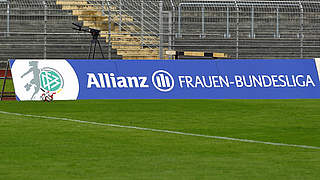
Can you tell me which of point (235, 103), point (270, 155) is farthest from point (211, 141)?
point (235, 103)

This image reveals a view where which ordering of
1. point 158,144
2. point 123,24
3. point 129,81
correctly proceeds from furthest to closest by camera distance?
point 123,24, point 129,81, point 158,144

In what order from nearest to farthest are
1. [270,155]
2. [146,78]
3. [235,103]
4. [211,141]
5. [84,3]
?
[270,155], [211,141], [235,103], [146,78], [84,3]

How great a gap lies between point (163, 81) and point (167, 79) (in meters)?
0.13

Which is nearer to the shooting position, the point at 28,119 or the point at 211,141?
the point at 211,141

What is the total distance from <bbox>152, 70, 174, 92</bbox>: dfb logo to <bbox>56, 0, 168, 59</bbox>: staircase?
257 inches

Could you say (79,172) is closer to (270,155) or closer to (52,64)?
(270,155)

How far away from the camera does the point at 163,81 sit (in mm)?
22469

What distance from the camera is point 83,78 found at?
2169cm

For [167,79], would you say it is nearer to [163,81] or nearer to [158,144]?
[163,81]

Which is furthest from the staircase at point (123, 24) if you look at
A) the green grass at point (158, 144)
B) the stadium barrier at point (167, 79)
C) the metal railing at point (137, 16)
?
the green grass at point (158, 144)

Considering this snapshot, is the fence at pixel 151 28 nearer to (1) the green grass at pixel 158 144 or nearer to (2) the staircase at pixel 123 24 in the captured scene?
(2) the staircase at pixel 123 24

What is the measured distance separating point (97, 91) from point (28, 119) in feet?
21.3

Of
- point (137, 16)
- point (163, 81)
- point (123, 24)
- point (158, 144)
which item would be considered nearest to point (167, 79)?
point (163, 81)

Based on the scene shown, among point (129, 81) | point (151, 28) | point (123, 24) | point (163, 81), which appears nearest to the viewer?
point (129, 81)
